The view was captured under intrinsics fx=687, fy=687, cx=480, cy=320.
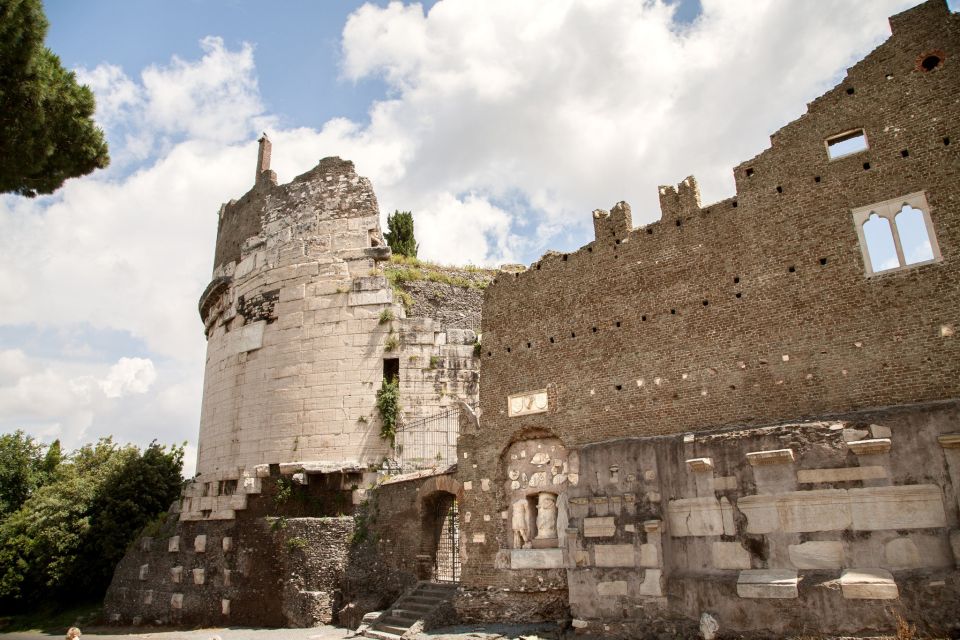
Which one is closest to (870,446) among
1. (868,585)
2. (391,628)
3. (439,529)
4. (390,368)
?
(868,585)

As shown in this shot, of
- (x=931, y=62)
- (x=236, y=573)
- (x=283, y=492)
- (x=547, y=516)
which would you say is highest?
(x=931, y=62)

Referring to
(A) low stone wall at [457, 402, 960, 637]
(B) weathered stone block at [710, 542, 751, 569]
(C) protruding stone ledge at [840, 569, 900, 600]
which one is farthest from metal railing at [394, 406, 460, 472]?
(C) protruding stone ledge at [840, 569, 900, 600]

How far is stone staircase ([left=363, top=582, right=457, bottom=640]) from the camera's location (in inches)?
521

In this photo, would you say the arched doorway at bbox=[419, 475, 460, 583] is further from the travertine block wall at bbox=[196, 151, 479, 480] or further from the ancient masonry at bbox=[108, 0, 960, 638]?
the travertine block wall at bbox=[196, 151, 479, 480]

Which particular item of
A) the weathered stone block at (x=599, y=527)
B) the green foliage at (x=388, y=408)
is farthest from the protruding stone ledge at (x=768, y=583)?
the green foliage at (x=388, y=408)

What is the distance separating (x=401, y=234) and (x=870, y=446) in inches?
809

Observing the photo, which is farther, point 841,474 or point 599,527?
point 599,527

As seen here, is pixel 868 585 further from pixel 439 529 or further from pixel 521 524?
pixel 439 529

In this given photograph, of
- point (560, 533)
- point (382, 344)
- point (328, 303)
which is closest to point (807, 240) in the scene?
point (560, 533)

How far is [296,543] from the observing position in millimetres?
16859

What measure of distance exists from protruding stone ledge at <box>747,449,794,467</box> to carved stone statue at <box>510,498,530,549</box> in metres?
4.60

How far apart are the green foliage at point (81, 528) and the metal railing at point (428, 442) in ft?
33.6

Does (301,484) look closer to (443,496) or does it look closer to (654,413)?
(443,496)

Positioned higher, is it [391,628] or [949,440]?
[949,440]
